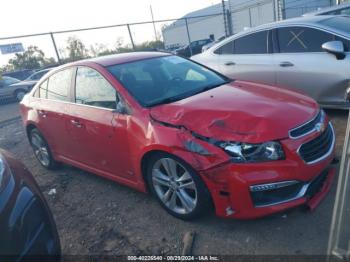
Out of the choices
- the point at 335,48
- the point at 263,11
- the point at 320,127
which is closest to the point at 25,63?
the point at 263,11

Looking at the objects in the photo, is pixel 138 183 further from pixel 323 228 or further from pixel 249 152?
pixel 323 228

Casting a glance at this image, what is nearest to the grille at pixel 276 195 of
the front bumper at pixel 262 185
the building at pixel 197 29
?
the front bumper at pixel 262 185

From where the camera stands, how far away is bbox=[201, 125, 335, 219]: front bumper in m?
2.67

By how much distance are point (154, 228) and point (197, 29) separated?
44074mm

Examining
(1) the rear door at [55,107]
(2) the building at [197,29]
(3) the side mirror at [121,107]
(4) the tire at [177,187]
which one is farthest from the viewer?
(2) the building at [197,29]

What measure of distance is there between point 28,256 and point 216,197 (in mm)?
1462

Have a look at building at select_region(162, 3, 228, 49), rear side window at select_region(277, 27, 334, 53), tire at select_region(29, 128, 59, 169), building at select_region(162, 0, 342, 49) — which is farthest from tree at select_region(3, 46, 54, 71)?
rear side window at select_region(277, 27, 334, 53)

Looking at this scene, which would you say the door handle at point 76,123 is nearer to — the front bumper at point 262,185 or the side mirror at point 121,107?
the side mirror at point 121,107

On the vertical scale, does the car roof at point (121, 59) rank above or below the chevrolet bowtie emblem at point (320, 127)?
above

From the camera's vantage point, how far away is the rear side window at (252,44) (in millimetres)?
5684

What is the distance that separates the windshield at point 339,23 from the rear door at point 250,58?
35.1 inches

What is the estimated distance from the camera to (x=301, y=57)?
5148 millimetres

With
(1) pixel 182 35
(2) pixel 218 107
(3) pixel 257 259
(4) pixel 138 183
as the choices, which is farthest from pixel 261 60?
(1) pixel 182 35

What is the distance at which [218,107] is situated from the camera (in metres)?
3.16
